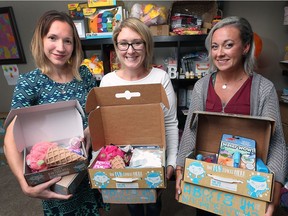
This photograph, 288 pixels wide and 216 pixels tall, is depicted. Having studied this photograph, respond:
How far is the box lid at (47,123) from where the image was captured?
0.83 m

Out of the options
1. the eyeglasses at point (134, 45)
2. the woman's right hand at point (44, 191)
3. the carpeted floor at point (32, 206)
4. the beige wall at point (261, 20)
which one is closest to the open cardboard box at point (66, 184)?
the woman's right hand at point (44, 191)

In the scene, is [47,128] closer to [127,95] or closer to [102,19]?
[127,95]

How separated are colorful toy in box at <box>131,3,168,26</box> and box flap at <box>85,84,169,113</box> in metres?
1.50

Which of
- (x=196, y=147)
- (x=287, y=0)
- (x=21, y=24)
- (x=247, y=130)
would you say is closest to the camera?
(x=247, y=130)

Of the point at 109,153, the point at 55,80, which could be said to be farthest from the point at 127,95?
the point at 55,80

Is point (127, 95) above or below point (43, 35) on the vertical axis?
below

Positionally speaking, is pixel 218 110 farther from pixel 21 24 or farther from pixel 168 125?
pixel 21 24

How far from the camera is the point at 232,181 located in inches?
28.0

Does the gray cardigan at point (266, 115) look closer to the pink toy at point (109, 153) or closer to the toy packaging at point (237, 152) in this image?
the toy packaging at point (237, 152)

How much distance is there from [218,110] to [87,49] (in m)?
2.27

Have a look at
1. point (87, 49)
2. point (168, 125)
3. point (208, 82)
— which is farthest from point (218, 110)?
point (87, 49)

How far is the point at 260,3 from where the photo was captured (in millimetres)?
2377

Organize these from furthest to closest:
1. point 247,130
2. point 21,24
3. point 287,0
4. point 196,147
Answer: point 21,24
point 287,0
point 196,147
point 247,130

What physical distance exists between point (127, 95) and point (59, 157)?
38 centimetres
